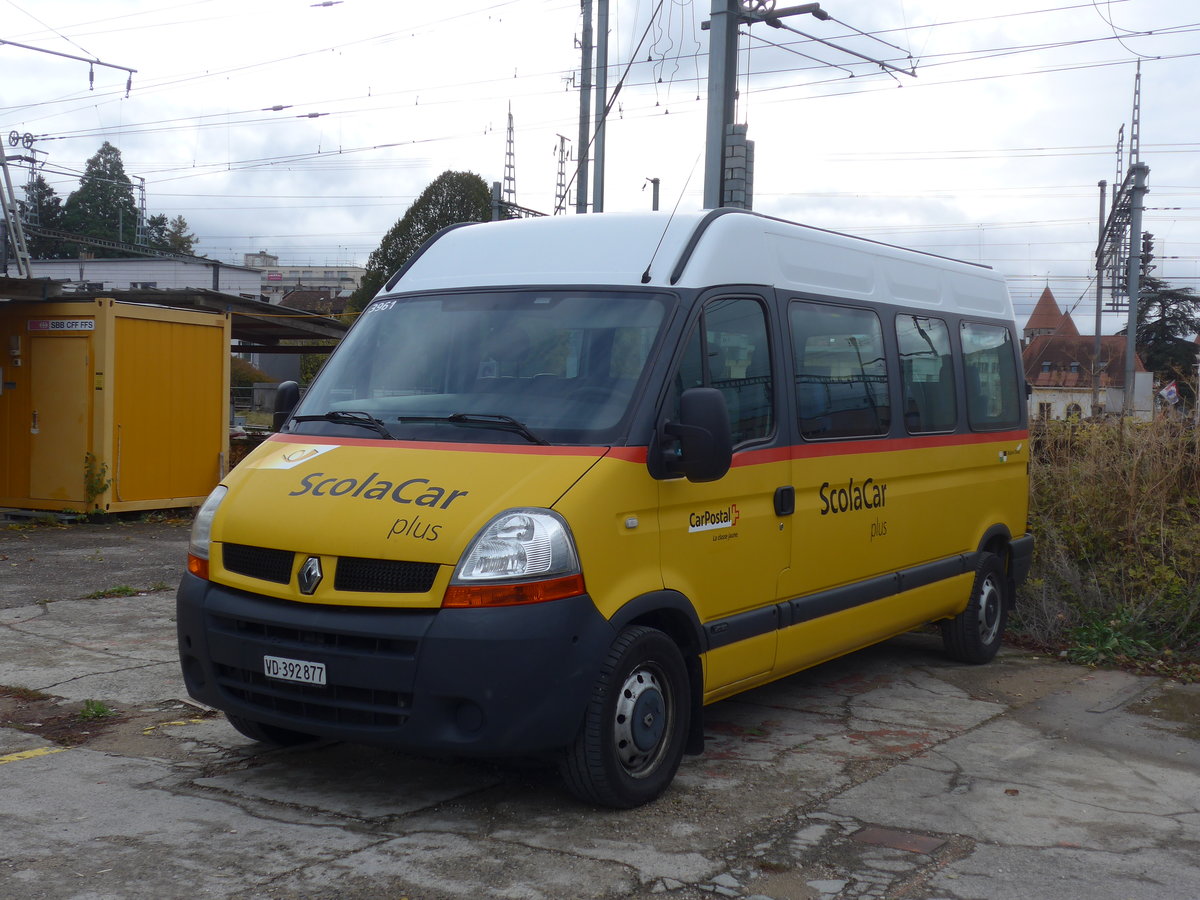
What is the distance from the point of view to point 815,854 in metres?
4.61

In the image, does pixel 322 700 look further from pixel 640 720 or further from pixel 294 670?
pixel 640 720

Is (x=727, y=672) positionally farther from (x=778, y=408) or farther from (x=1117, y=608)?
(x=1117, y=608)

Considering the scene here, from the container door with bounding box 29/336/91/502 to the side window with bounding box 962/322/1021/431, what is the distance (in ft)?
33.1

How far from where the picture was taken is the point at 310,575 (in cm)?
474

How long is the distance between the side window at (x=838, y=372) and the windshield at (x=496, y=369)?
1135 mm

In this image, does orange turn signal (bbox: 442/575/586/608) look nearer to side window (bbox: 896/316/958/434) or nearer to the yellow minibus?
the yellow minibus

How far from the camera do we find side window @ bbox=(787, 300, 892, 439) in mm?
6234

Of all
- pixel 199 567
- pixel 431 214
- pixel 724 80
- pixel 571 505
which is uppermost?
pixel 431 214

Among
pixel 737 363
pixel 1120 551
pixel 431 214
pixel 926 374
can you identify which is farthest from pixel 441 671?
pixel 431 214

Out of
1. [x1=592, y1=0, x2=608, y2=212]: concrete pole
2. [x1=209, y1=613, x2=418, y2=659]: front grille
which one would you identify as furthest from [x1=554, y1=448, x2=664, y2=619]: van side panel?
[x1=592, y1=0, x2=608, y2=212]: concrete pole

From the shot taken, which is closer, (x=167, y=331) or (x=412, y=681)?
(x=412, y=681)

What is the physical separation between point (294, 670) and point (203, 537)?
84cm

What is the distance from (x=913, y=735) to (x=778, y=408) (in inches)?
74.8

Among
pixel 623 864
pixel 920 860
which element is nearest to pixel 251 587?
pixel 623 864
